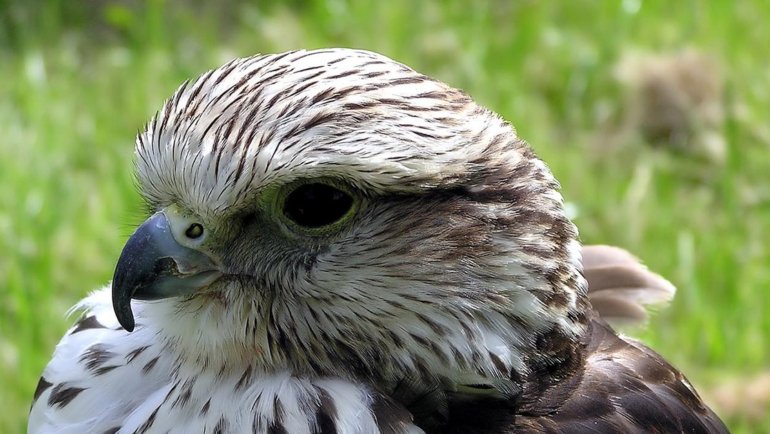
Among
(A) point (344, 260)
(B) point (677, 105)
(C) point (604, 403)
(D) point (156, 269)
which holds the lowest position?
(D) point (156, 269)

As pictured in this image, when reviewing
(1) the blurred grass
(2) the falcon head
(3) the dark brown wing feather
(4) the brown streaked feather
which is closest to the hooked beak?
(2) the falcon head

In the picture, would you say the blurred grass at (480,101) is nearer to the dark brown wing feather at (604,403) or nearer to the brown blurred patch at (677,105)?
the brown blurred patch at (677,105)

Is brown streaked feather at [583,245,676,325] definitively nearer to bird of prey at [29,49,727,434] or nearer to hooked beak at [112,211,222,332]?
bird of prey at [29,49,727,434]

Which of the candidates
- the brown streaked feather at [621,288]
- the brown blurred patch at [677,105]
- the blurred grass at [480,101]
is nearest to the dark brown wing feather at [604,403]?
the brown streaked feather at [621,288]

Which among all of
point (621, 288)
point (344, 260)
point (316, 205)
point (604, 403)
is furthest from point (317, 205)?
point (621, 288)

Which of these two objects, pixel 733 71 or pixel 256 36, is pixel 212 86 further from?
pixel 733 71

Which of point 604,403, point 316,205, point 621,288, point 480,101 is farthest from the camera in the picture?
point 480,101

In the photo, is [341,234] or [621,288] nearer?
[341,234]

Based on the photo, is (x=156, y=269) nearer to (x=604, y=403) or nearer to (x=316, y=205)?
(x=316, y=205)
